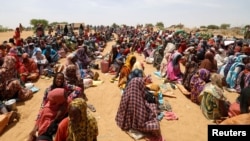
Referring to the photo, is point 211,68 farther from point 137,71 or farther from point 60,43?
point 60,43

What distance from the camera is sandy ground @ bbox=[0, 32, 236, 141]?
5.73 meters

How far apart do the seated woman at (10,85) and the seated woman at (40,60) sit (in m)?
2.61

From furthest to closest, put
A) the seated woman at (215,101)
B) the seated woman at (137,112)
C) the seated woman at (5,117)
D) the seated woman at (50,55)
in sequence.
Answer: the seated woman at (50,55) < the seated woman at (215,101) < the seated woman at (5,117) < the seated woman at (137,112)

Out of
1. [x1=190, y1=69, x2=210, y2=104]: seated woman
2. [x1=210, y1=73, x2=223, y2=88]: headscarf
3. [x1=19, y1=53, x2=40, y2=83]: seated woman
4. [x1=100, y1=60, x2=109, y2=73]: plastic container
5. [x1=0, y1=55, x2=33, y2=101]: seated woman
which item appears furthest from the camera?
[x1=100, y1=60, x2=109, y2=73]: plastic container

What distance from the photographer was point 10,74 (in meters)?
7.79

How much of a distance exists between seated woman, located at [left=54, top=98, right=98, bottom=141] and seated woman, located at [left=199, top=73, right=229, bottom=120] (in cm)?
342

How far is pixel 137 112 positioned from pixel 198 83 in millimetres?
2807

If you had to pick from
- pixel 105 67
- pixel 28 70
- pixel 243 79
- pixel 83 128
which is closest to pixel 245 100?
pixel 83 128

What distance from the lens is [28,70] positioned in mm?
9938

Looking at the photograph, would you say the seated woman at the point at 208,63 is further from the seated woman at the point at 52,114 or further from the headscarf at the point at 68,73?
the seated woman at the point at 52,114

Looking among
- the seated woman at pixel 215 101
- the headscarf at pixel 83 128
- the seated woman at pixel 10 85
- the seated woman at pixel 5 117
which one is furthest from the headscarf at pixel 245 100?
the seated woman at pixel 10 85

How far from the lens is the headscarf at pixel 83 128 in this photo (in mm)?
4100

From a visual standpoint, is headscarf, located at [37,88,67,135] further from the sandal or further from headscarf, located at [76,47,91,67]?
headscarf, located at [76,47,91,67]

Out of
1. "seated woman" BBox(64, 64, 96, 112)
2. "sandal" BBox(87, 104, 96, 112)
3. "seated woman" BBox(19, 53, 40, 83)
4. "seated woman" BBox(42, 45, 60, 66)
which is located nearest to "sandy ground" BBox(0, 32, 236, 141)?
"sandal" BBox(87, 104, 96, 112)
